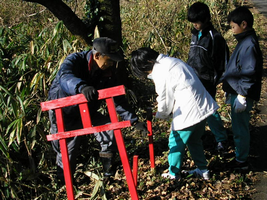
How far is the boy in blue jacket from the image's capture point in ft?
9.95

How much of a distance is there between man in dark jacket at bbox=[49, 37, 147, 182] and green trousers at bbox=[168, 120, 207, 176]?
0.39 metres

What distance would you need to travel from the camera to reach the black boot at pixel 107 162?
3879 mm

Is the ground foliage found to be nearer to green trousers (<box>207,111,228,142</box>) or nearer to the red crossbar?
green trousers (<box>207,111,228,142</box>)

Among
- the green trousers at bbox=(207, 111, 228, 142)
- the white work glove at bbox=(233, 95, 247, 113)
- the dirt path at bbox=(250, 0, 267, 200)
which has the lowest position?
the dirt path at bbox=(250, 0, 267, 200)

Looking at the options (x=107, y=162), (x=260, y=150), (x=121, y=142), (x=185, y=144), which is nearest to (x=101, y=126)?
(x=121, y=142)

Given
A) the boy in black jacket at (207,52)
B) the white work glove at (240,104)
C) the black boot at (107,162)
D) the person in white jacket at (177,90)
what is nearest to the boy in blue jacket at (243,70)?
the white work glove at (240,104)

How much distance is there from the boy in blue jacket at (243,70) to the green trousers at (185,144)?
1.61 feet

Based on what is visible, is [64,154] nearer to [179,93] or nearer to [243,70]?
[179,93]

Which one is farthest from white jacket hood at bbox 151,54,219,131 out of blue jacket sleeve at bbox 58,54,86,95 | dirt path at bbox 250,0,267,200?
dirt path at bbox 250,0,267,200

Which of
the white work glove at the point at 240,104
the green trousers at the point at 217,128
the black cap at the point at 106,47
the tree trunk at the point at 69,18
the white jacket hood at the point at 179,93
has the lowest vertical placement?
the green trousers at the point at 217,128

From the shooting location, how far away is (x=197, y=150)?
3.21 meters

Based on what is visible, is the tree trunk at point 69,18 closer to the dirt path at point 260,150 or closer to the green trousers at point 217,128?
the green trousers at point 217,128

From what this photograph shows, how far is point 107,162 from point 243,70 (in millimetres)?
2084

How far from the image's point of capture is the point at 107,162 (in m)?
3.91
